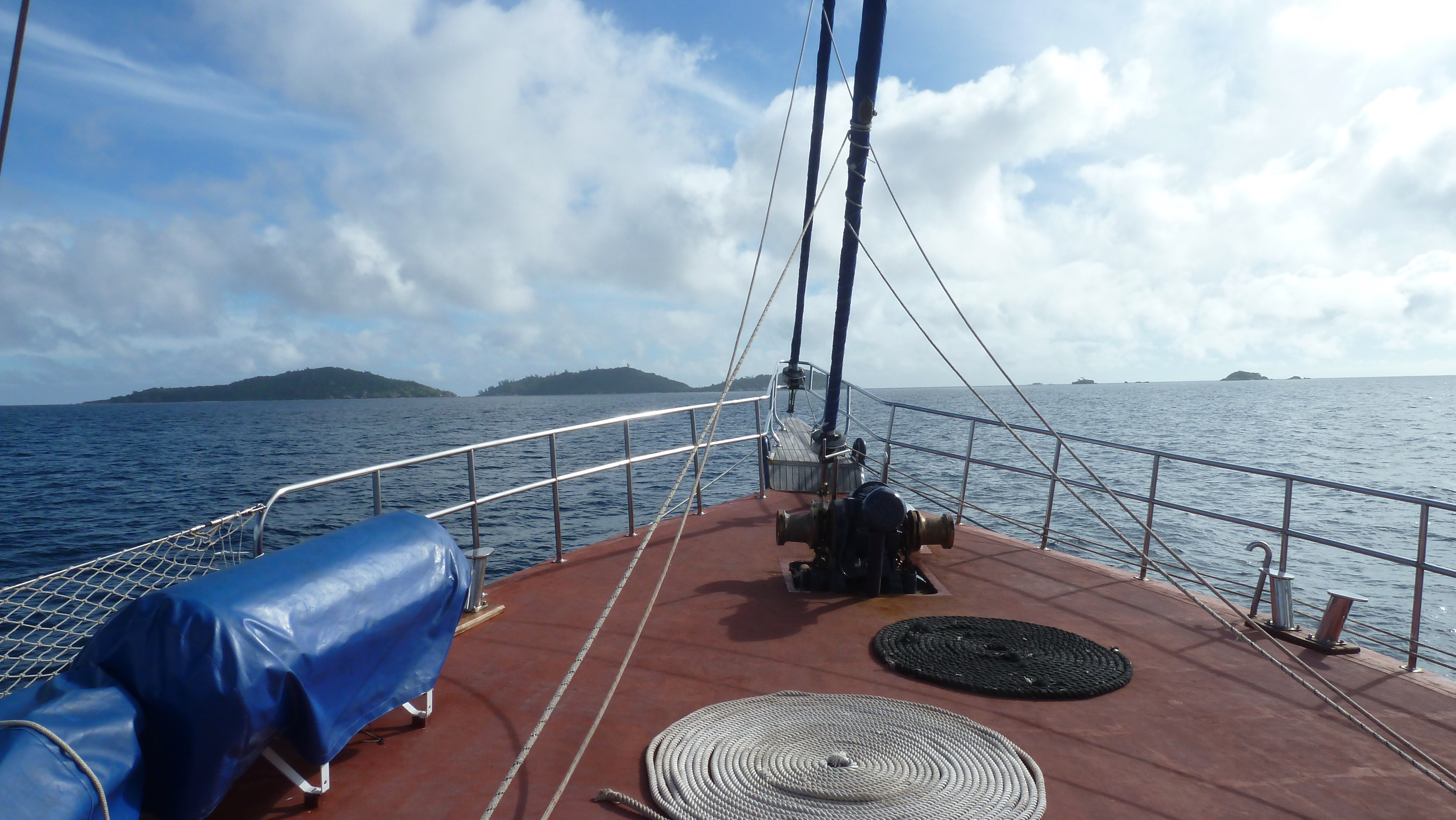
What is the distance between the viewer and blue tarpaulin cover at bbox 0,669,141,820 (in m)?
1.94

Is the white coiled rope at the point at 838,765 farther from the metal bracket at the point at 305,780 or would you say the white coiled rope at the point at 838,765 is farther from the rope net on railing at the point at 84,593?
the rope net on railing at the point at 84,593

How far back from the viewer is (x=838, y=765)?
3.09 metres

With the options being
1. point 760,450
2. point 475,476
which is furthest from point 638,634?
point 760,450

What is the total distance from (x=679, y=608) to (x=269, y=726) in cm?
287

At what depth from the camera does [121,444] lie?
51469 mm

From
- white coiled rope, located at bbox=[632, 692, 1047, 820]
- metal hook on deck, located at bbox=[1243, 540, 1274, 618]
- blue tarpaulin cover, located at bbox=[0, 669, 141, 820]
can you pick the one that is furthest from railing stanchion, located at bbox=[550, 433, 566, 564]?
metal hook on deck, located at bbox=[1243, 540, 1274, 618]

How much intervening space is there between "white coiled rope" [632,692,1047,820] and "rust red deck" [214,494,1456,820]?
0.14 meters

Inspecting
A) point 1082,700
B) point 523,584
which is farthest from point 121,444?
point 1082,700

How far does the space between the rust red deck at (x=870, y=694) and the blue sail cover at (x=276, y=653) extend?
458 millimetres

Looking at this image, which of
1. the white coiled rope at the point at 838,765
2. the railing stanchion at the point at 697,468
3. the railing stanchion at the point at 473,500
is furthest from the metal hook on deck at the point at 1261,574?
the railing stanchion at the point at 473,500

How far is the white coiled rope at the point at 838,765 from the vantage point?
9.20 ft

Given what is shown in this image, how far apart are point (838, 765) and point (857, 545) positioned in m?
2.43

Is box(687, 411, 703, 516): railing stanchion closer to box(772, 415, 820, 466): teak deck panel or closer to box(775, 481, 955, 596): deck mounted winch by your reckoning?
box(775, 481, 955, 596): deck mounted winch

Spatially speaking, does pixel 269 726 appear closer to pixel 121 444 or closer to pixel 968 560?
pixel 968 560
